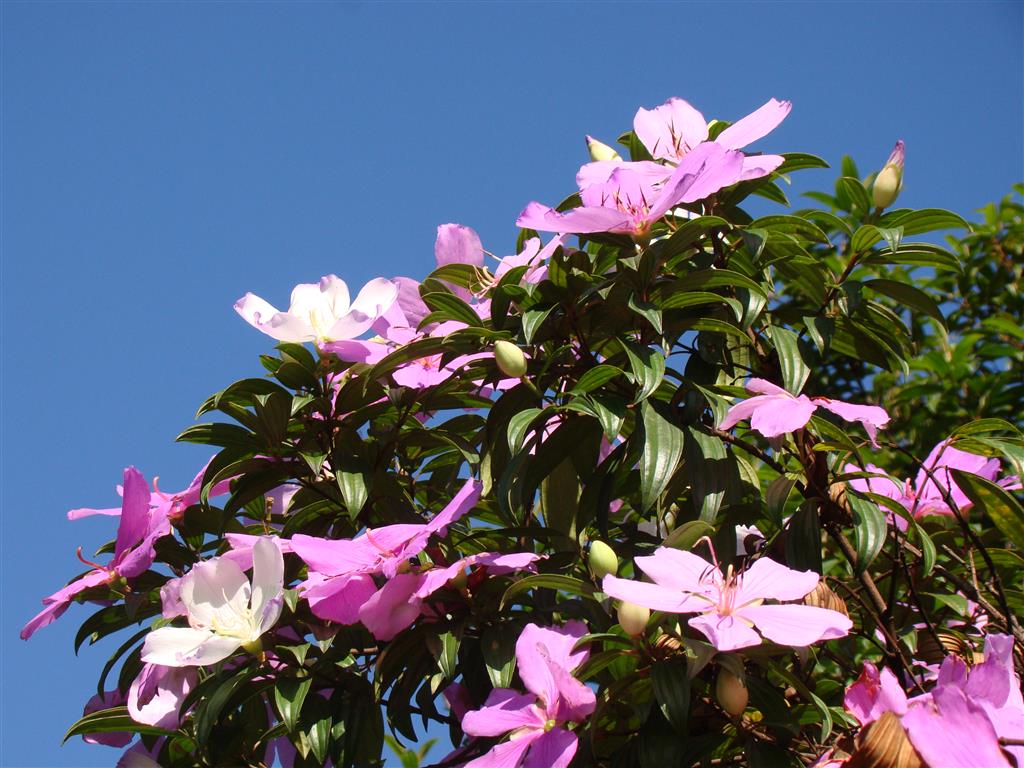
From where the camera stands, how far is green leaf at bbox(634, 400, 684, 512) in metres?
1.15

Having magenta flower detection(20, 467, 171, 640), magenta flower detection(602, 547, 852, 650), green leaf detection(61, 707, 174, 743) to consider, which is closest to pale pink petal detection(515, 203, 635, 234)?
magenta flower detection(602, 547, 852, 650)

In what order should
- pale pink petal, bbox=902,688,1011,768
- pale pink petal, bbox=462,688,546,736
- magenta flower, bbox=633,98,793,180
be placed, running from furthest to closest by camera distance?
magenta flower, bbox=633,98,793,180
pale pink petal, bbox=462,688,546,736
pale pink petal, bbox=902,688,1011,768

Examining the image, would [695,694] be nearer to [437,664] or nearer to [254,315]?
[437,664]

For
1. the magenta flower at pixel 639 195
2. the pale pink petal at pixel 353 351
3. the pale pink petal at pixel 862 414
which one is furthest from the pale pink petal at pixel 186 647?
the pale pink petal at pixel 862 414

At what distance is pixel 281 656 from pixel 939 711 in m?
0.68

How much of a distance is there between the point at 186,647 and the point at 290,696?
0.47 feet

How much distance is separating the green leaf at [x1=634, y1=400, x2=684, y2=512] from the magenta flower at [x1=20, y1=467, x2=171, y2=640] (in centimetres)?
62

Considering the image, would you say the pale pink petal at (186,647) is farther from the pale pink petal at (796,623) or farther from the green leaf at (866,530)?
the green leaf at (866,530)

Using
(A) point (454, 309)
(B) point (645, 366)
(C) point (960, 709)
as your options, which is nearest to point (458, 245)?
(A) point (454, 309)

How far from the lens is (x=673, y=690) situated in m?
1.04

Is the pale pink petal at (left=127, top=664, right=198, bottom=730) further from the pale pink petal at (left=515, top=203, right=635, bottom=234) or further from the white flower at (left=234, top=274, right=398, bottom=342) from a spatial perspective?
the pale pink petal at (left=515, top=203, right=635, bottom=234)

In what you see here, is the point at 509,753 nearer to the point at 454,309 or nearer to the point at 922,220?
the point at 454,309

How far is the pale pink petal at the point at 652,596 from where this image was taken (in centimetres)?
102

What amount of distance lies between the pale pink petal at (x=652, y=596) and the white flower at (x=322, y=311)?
536 millimetres
